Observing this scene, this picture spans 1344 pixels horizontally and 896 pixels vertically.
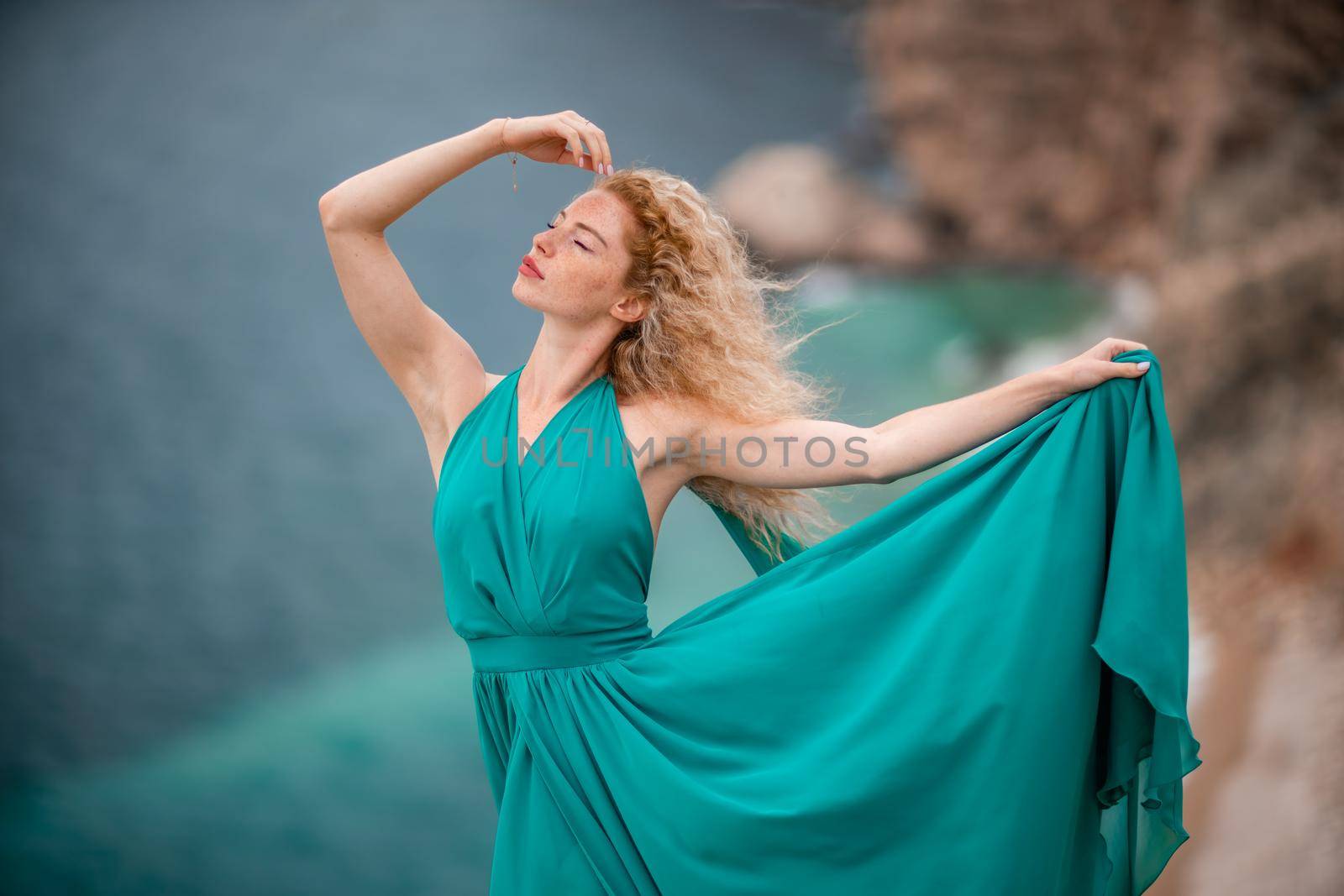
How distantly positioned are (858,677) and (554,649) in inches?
16.9

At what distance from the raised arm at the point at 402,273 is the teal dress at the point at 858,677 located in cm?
12

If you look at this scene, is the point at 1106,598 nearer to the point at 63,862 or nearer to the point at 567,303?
the point at 567,303

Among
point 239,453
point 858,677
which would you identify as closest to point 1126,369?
point 858,677

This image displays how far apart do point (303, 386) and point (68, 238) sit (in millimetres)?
771

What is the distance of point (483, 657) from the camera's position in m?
1.86

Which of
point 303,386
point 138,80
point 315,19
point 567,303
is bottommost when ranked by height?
point 567,303

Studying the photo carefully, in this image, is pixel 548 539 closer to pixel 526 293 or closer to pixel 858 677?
pixel 526 293

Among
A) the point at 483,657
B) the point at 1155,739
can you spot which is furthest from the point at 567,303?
the point at 1155,739

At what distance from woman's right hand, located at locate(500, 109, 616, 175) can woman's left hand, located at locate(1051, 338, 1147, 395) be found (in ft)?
2.32

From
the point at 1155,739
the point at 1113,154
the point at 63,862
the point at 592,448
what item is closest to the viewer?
the point at 1155,739

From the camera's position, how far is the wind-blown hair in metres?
1.89

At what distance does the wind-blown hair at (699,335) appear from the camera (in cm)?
189

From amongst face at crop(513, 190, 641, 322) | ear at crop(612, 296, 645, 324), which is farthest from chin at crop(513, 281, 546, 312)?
ear at crop(612, 296, 645, 324)

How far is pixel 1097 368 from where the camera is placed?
1.69 m
